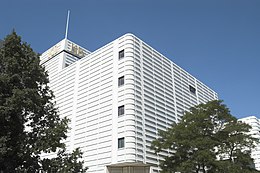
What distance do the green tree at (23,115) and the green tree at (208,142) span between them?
8.29 meters

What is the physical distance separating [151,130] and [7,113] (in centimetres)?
1564

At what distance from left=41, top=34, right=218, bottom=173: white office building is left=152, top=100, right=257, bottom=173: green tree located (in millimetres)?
3606

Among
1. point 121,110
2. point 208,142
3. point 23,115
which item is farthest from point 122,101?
point 23,115

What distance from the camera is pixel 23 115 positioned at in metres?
17.8

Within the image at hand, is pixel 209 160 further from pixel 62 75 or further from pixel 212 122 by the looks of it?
pixel 62 75

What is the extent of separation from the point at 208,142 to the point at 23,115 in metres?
13.7

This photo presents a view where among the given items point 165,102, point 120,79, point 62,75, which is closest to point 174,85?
point 165,102

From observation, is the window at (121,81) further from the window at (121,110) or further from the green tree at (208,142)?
the green tree at (208,142)

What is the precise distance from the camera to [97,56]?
3312cm

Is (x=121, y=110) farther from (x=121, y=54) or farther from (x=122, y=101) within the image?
(x=121, y=54)

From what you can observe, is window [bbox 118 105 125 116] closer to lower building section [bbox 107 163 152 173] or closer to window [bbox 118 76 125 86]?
window [bbox 118 76 125 86]

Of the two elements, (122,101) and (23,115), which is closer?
(23,115)

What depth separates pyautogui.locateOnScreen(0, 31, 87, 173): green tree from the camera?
16328 millimetres

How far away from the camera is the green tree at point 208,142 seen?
2039cm
